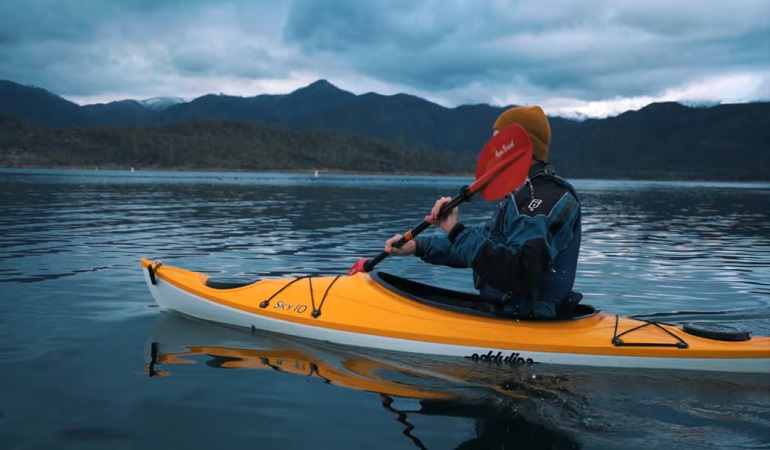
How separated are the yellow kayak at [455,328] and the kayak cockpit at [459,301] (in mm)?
13

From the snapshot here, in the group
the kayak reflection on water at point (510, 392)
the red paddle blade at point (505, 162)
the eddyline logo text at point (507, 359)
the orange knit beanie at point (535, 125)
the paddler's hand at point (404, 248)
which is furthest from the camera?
the paddler's hand at point (404, 248)

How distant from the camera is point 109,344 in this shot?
7.09 metres

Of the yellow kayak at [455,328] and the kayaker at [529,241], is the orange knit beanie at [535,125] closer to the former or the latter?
the kayaker at [529,241]

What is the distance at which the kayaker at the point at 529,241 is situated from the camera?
5410 millimetres

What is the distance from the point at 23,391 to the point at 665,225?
27352 millimetres

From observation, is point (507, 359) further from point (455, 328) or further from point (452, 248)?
point (452, 248)

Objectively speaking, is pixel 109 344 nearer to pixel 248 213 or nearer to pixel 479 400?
pixel 479 400

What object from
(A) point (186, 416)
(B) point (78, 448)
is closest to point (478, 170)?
(A) point (186, 416)

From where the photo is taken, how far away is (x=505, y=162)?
5855 millimetres

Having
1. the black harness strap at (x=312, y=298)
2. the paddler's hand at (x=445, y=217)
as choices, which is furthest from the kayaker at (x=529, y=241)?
the black harness strap at (x=312, y=298)

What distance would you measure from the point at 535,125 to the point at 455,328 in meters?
2.24

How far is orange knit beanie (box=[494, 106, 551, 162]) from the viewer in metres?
5.79

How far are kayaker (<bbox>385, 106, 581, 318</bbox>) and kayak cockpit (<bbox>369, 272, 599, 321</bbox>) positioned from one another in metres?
0.07

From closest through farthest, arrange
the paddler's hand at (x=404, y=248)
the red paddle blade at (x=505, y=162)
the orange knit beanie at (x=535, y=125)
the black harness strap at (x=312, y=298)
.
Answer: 1. the red paddle blade at (x=505, y=162)
2. the orange knit beanie at (x=535, y=125)
3. the paddler's hand at (x=404, y=248)
4. the black harness strap at (x=312, y=298)
